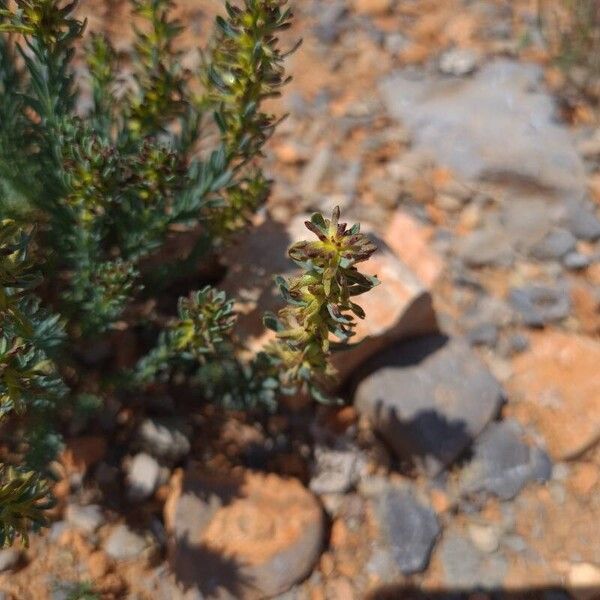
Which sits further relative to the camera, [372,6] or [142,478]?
[372,6]

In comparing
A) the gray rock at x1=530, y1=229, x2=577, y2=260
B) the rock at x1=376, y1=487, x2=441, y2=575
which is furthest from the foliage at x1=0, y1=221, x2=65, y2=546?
the gray rock at x1=530, y1=229, x2=577, y2=260

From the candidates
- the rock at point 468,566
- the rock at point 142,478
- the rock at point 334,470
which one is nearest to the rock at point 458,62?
the rock at point 334,470

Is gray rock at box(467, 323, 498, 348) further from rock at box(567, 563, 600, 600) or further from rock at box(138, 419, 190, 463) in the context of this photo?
rock at box(138, 419, 190, 463)

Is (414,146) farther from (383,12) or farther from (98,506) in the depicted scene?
(98,506)

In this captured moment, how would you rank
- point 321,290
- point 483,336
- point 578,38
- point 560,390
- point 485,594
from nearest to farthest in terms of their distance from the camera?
point 321,290, point 485,594, point 560,390, point 483,336, point 578,38

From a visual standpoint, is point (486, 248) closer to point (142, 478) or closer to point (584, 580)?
point (584, 580)

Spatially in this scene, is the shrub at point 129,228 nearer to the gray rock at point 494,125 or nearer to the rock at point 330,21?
the gray rock at point 494,125

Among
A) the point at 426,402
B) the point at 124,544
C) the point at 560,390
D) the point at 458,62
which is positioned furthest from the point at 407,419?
the point at 458,62
